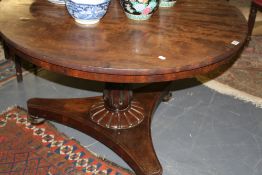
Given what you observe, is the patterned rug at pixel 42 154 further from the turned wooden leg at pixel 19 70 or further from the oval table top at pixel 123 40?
the oval table top at pixel 123 40

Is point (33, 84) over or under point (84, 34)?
under

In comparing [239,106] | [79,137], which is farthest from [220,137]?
[79,137]

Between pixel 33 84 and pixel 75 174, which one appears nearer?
pixel 75 174

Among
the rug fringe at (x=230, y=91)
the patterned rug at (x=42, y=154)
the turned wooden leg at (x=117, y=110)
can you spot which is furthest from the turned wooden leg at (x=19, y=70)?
the rug fringe at (x=230, y=91)

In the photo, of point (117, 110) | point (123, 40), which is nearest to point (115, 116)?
point (117, 110)

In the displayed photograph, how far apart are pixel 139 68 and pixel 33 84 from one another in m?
1.27

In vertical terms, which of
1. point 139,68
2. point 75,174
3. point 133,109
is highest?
point 139,68

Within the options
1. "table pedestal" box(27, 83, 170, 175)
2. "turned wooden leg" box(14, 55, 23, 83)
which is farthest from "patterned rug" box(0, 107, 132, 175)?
"turned wooden leg" box(14, 55, 23, 83)

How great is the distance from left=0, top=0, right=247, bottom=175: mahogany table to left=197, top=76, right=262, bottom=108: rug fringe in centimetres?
54

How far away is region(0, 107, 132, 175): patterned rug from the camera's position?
60.1 inches

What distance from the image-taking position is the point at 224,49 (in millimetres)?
1161

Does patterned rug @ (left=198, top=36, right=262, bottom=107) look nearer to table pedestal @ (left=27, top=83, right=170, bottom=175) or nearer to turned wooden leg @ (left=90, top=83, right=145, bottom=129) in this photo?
table pedestal @ (left=27, top=83, right=170, bottom=175)

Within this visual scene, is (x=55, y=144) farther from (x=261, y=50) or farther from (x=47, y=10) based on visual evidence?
(x=261, y=50)

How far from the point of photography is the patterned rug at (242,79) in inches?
83.1
